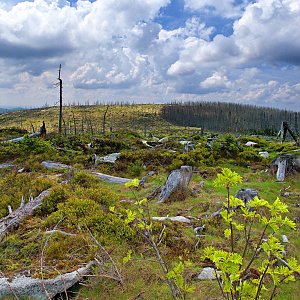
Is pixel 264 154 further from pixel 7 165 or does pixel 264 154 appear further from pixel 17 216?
pixel 17 216

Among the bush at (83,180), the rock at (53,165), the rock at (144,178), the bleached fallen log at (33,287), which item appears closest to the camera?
the bleached fallen log at (33,287)

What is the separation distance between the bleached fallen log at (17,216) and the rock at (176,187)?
13.4 ft

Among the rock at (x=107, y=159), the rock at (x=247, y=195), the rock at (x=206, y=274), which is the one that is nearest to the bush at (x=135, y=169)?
the rock at (x=107, y=159)

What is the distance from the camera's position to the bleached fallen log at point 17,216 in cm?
745

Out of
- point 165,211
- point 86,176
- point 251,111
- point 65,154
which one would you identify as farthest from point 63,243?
point 251,111

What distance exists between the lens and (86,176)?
12336mm

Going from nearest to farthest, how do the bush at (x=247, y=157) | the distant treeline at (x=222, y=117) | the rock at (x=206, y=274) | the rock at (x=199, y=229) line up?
the rock at (x=206, y=274), the rock at (x=199, y=229), the bush at (x=247, y=157), the distant treeline at (x=222, y=117)

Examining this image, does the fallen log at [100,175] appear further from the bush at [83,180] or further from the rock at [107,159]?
the bush at [83,180]

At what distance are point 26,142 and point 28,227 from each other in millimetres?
13839

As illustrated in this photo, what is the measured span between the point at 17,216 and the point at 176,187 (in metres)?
5.50

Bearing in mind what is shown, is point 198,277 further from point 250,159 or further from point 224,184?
point 250,159

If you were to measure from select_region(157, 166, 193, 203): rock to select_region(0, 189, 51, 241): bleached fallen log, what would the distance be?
4.10 m

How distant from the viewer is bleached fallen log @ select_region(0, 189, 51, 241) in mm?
7446

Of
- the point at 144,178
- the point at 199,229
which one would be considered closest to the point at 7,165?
the point at 144,178
